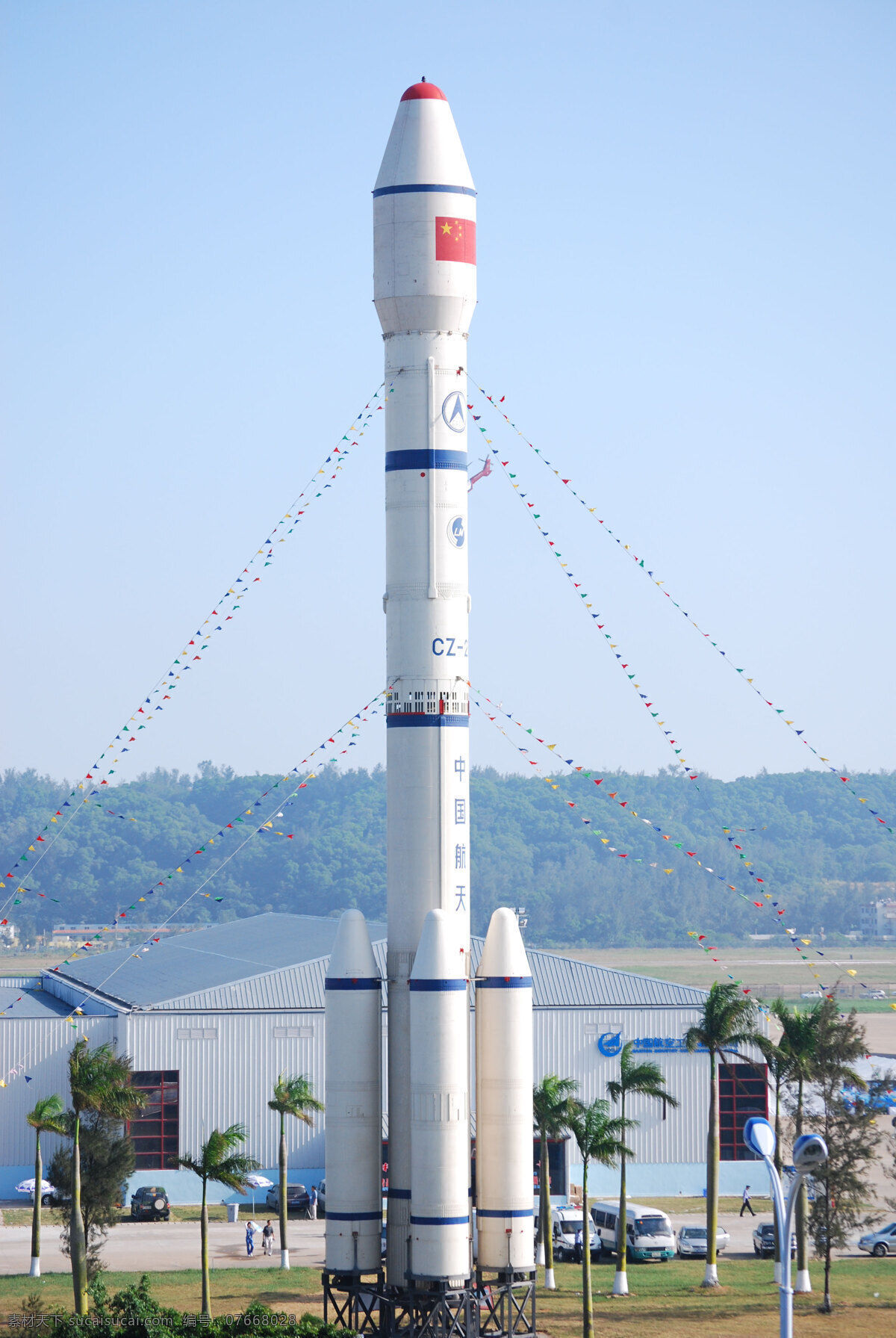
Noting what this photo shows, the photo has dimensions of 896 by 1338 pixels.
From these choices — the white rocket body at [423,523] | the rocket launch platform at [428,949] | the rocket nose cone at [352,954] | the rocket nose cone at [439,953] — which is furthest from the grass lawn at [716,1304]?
the rocket nose cone at [439,953]

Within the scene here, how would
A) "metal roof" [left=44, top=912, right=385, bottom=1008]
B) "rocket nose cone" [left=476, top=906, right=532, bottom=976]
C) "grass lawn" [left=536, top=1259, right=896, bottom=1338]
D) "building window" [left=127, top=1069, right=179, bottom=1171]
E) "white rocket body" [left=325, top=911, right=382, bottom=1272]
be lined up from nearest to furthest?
"white rocket body" [left=325, top=911, right=382, bottom=1272]
"rocket nose cone" [left=476, top=906, right=532, bottom=976]
"grass lawn" [left=536, top=1259, right=896, bottom=1338]
"building window" [left=127, top=1069, right=179, bottom=1171]
"metal roof" [left=44, top=912, right=385, bottom=1008]

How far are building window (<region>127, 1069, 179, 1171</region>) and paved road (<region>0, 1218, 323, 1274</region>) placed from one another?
4.37 metres

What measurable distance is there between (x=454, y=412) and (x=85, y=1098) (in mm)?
19487

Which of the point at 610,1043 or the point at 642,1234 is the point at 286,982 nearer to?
the point at 610,1043

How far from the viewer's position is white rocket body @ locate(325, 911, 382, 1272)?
37062 mm

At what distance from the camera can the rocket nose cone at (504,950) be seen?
3809 centimetres

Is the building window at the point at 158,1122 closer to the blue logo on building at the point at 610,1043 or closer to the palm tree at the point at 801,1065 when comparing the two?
the blue logo on building at the point at 610,1043

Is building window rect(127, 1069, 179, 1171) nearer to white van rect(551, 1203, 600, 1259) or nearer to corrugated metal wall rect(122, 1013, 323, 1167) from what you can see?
corrugated metal wall rect(122, 1013, 323, 1167)

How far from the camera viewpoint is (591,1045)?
6719cm

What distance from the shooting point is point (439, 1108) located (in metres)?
36.1

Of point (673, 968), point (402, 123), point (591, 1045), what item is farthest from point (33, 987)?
point (673, 968)

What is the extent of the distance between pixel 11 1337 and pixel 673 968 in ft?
540

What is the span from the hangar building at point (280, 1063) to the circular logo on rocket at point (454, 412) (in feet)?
104

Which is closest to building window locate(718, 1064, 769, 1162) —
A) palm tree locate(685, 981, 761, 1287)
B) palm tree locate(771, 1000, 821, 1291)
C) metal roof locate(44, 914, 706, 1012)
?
metal roof locate(44, 914, 706, 1012)
